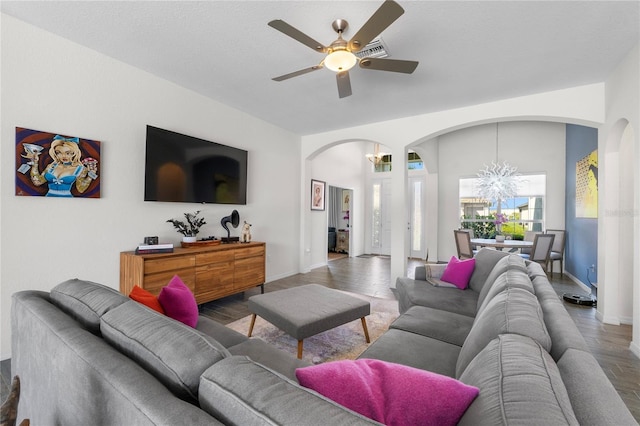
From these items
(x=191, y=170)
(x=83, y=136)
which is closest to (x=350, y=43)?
(x=191, y=170)

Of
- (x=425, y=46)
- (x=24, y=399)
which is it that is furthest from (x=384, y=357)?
(x=425, y=46)

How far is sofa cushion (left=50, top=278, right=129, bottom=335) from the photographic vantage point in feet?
3.93

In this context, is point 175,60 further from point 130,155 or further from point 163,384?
point 163,384

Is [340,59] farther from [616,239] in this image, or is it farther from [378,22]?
[616,239]

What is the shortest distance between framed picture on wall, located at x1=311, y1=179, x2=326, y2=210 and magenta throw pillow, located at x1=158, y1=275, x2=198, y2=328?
14.0ft

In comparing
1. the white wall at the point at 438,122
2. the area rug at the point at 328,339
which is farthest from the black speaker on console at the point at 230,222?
the white wall at the point at 438,122

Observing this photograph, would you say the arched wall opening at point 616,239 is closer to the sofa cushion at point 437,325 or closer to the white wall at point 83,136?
the sofa cushion at point 437,325

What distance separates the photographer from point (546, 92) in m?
3.51

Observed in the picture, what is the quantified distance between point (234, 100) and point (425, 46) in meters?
2.54

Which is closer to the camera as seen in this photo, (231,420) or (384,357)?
(231,420)

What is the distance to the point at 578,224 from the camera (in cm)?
491

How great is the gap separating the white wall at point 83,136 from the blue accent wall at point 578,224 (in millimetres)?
5580

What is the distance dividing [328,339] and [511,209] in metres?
5.89

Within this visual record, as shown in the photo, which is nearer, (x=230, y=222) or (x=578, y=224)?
(x=230, y=222)
